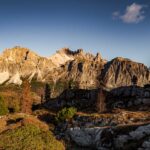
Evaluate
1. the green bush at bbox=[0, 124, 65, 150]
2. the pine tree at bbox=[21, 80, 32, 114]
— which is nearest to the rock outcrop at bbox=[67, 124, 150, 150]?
the green bush at bbox=[0, 124, 65, 150]

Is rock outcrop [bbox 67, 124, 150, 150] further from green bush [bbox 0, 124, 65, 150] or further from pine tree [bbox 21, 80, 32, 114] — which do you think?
pine tree [bbox 21, 80, 32, 114]

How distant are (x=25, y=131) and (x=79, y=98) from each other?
7366cm

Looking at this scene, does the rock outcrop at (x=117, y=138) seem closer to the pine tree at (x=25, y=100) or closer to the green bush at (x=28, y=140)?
the green bush at (x=28, y=140)

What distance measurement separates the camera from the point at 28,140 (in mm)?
37594

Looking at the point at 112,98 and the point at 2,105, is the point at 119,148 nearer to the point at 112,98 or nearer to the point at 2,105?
the point at 2,105

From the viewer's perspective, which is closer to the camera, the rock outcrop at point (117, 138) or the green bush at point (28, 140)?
the green bush at point (28, 140)

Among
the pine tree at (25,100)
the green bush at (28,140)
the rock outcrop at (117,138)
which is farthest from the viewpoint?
the pine tree at (25,100)

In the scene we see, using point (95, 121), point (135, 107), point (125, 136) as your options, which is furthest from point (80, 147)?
point (135, 107)

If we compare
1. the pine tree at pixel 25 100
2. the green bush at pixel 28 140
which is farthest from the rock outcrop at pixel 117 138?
the pine tree at pixel 25 100

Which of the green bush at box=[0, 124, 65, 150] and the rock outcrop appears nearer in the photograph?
the green bush at box=[0, 124, 65, 150]

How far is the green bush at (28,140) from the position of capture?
1400 inches

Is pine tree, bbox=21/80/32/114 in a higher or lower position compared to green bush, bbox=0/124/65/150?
higher

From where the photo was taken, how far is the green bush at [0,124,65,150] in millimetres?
35553

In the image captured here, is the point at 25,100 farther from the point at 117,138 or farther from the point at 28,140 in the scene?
the point at 117,138
